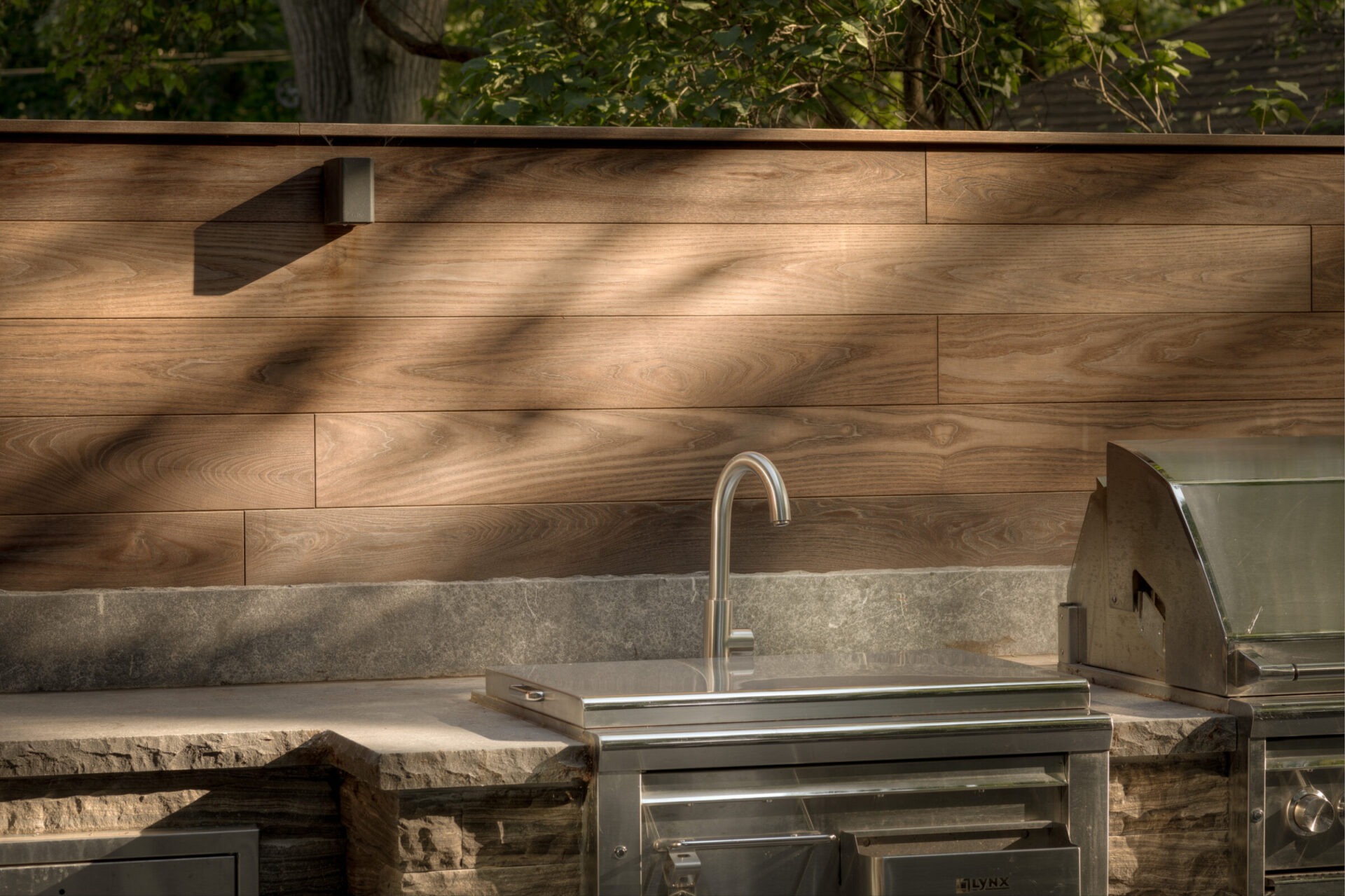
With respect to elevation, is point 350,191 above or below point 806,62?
below

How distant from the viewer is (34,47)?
1288 centimetres

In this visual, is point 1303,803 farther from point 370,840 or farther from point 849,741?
point 370,840

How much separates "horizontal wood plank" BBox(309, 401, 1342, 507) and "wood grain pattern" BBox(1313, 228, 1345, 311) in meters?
0.21

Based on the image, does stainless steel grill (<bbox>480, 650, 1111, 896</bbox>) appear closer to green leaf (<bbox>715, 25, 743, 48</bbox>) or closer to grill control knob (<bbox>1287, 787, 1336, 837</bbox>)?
grill control knob (<bbox>1287, 787, 1336, 837</bbox>)

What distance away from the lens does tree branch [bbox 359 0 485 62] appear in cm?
624

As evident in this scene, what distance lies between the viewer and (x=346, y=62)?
22.7 ft

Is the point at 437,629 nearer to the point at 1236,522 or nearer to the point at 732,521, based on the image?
the point at 732,521

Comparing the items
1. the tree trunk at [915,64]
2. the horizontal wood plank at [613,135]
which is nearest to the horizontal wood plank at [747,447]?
the horizontal wood plank at [613,135]

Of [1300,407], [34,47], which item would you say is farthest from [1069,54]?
[34,47]

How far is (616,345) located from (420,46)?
4.15 metres

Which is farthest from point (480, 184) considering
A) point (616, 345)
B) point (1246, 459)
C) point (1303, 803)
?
point (1303, 803)

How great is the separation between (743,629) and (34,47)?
1267cm

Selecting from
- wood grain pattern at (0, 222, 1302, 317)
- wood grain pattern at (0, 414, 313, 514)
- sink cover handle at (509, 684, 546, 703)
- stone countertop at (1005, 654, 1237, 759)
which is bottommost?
stone countertop at (1005, 654, 1237, 759)

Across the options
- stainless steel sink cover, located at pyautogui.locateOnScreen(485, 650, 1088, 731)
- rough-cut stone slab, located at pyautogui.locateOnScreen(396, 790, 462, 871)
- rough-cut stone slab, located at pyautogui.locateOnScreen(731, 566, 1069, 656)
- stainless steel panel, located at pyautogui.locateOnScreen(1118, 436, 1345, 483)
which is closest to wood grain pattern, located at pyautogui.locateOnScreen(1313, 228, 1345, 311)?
stainless steel panel, located at pyautogui.locateOnScreen(1118, 436, 1345, 483)
